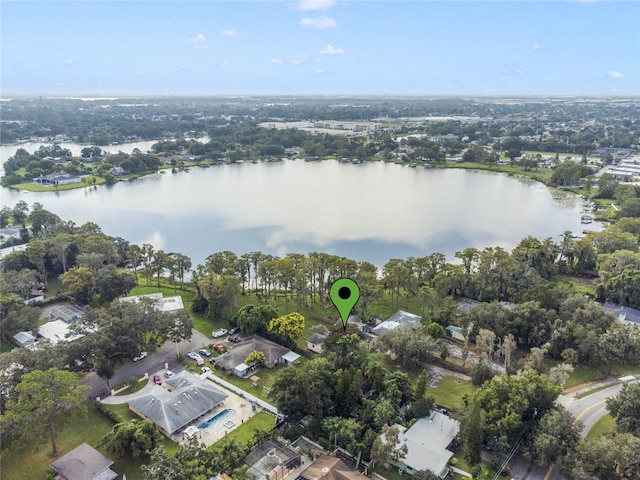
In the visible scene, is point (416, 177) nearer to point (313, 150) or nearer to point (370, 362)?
point (313, 150)

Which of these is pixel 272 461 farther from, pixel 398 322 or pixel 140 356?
pixel 398 322

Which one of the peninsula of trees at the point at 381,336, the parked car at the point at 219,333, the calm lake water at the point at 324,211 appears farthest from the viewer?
the calm lake water at the point at 324,211

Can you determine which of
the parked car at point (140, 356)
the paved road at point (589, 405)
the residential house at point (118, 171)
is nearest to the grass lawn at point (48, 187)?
the residential house at point (118, 171)

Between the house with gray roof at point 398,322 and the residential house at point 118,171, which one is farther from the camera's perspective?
the residential house at point 118,171

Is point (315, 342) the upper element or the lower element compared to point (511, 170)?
lower

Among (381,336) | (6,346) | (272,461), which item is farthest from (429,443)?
(6,346)

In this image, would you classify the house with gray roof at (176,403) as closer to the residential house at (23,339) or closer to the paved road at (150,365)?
the paved road at (150,365)

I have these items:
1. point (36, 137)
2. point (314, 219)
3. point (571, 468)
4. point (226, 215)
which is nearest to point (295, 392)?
point (571, 468)
